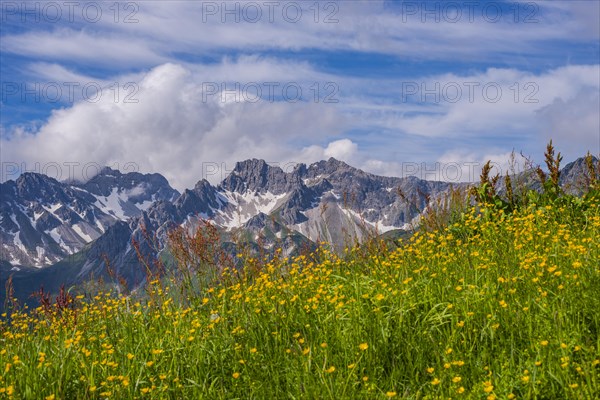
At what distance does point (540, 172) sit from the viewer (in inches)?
461

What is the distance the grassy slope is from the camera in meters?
5.25

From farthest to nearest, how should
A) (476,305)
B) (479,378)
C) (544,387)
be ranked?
(476,305) < (479,378) < (544,387)

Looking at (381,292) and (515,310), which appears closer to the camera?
(515,310)

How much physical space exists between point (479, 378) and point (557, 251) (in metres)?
2.95

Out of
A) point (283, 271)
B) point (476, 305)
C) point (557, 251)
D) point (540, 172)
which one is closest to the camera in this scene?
point (476, 305)

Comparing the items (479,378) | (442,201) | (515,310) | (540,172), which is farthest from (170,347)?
(540,172)

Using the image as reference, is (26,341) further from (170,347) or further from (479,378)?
(479,378)

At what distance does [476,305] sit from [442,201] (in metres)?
6.31

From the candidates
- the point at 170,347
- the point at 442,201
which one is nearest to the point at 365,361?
the point at 170,347

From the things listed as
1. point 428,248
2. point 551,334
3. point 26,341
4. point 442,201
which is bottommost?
point 26,341

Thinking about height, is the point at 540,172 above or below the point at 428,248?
above

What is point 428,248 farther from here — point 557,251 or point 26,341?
point 26,341

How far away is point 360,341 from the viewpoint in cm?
598

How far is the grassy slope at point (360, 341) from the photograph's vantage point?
17.2ft
